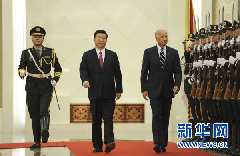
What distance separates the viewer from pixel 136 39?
1259cm

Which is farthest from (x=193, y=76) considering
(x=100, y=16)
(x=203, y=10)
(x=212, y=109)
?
(x=100, y=16)

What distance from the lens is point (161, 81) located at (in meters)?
7.30

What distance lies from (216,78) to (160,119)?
0.94m

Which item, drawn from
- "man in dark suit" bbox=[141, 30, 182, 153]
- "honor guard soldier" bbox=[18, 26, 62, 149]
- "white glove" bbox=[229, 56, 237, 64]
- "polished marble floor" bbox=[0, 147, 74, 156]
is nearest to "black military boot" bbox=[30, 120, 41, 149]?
"honor guard soldier" bbox=[18, 26, 62, 149]

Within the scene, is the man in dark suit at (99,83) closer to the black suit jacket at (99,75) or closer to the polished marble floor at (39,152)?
the black suit jacket at (99,75)

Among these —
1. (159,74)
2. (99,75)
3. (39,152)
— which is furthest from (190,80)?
(39,152)

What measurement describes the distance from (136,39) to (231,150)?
19.7ft

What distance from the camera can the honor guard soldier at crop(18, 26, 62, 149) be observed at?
7918mm

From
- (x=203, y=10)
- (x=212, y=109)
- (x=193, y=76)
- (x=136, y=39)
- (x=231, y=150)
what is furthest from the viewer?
(x=136, y=39)

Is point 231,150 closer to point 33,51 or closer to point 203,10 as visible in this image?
point 33,51

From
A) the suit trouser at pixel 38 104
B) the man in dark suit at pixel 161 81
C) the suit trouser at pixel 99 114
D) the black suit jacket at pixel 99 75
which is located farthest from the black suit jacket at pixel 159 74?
the suit trouser at pixel 38 104

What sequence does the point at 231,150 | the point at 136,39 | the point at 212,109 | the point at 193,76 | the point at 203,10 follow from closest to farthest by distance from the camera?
the point at 231,150
the point at 212,109
the point at 193,76
the point at 203,10
the point at 136,39

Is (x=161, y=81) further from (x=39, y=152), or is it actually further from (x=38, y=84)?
(x=39, y=152)

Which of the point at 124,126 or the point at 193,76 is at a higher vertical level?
the point at 193,76
